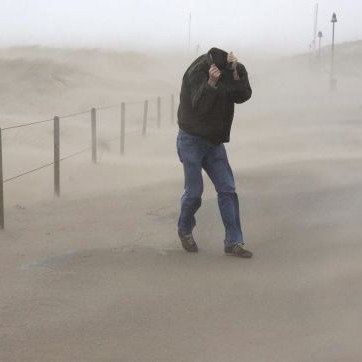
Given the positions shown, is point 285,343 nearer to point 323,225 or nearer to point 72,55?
point 323,225

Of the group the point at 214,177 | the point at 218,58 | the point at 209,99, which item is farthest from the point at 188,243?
the point at 218,58

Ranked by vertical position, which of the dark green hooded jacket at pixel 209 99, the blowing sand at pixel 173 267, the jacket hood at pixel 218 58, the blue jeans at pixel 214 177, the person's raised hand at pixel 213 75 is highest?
the jacket hood at pixel 218 58

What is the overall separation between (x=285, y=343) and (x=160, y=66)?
5881cm

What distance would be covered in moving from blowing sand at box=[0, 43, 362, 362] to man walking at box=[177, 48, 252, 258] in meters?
0.29

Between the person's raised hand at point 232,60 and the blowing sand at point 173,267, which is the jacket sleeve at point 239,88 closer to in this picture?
the person's raised hand at point 232,60

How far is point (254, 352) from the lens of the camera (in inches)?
145

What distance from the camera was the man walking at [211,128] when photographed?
5.17m

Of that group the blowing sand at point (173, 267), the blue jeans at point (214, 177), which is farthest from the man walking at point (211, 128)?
the blowing sand at point (173, 267)

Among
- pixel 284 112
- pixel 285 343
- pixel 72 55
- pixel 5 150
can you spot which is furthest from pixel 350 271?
pixel 72 55

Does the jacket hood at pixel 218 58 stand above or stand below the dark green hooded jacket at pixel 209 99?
above

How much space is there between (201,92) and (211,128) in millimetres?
304

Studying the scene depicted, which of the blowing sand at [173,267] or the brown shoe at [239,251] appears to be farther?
the brown shoe at [239,251]

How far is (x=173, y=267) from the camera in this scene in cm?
518

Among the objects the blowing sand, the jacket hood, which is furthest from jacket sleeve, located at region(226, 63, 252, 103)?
the blowing sand
